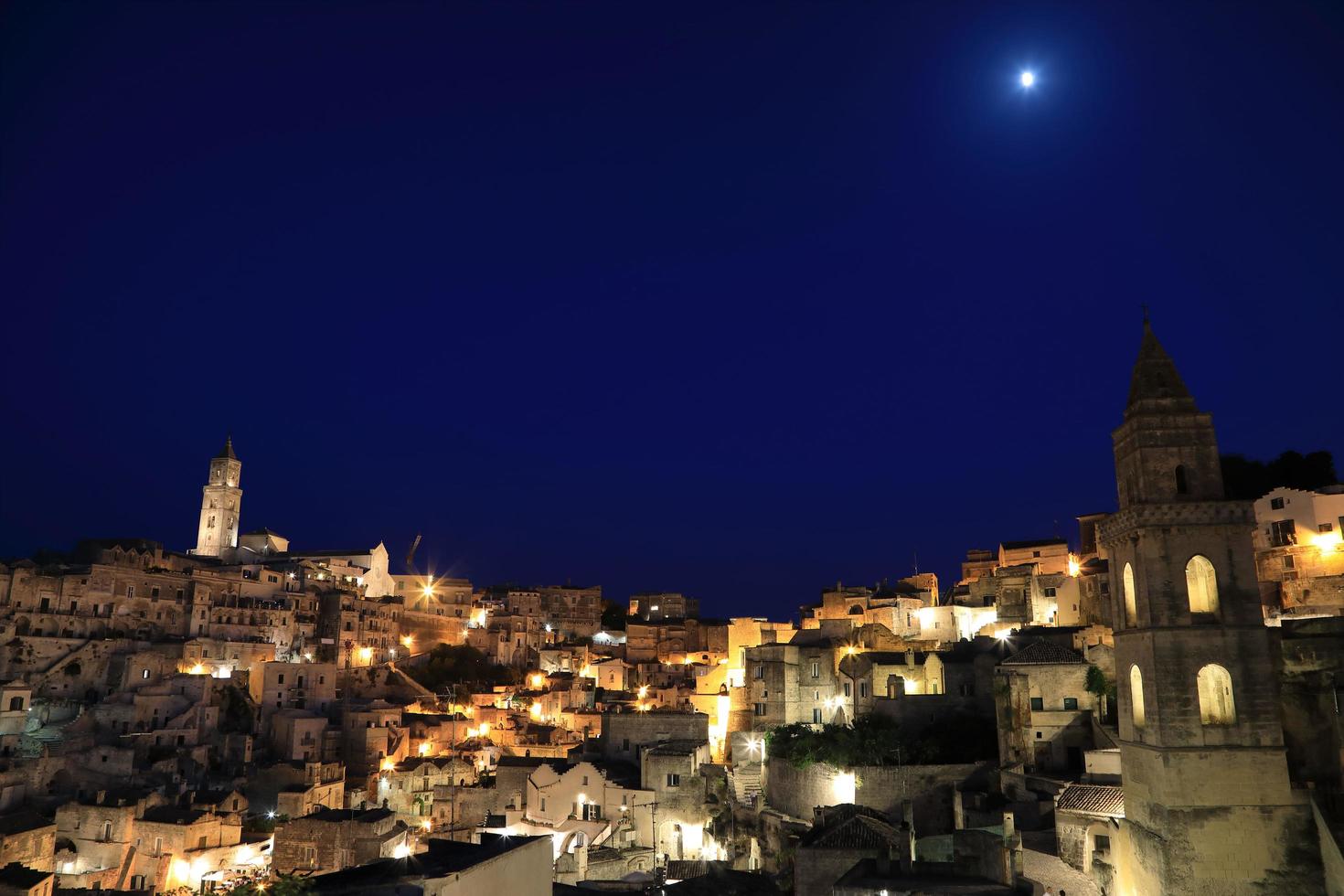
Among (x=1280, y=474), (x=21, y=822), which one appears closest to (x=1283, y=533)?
(x=1280, y=474)

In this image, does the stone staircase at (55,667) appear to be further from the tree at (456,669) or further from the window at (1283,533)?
the window at (1283,533)

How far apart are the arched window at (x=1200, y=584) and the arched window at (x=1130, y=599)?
125cm

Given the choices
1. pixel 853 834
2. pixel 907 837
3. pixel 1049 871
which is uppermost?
pixel 853 834

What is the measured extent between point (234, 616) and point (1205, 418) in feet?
198

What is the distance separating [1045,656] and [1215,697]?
11546 millimetres

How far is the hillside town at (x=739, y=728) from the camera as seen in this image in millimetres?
21172

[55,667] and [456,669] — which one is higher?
[456,669]

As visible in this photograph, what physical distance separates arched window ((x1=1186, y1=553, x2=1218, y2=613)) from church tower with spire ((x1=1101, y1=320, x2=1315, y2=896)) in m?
0.03

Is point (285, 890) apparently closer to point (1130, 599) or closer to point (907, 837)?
point (907, 837)

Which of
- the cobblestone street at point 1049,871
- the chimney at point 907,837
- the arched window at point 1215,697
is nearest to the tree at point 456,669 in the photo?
the chimney at point 907,837

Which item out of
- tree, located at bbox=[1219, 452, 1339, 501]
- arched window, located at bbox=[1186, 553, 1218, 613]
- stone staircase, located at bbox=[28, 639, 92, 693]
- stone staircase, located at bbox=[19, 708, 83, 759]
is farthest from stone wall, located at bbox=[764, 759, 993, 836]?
stone staircase, located at bbox=[28, 639, 92, 693]

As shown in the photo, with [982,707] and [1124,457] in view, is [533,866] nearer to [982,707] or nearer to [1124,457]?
[1124,457]

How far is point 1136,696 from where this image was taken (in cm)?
2248

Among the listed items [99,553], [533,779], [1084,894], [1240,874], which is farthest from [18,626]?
[1240,874]
